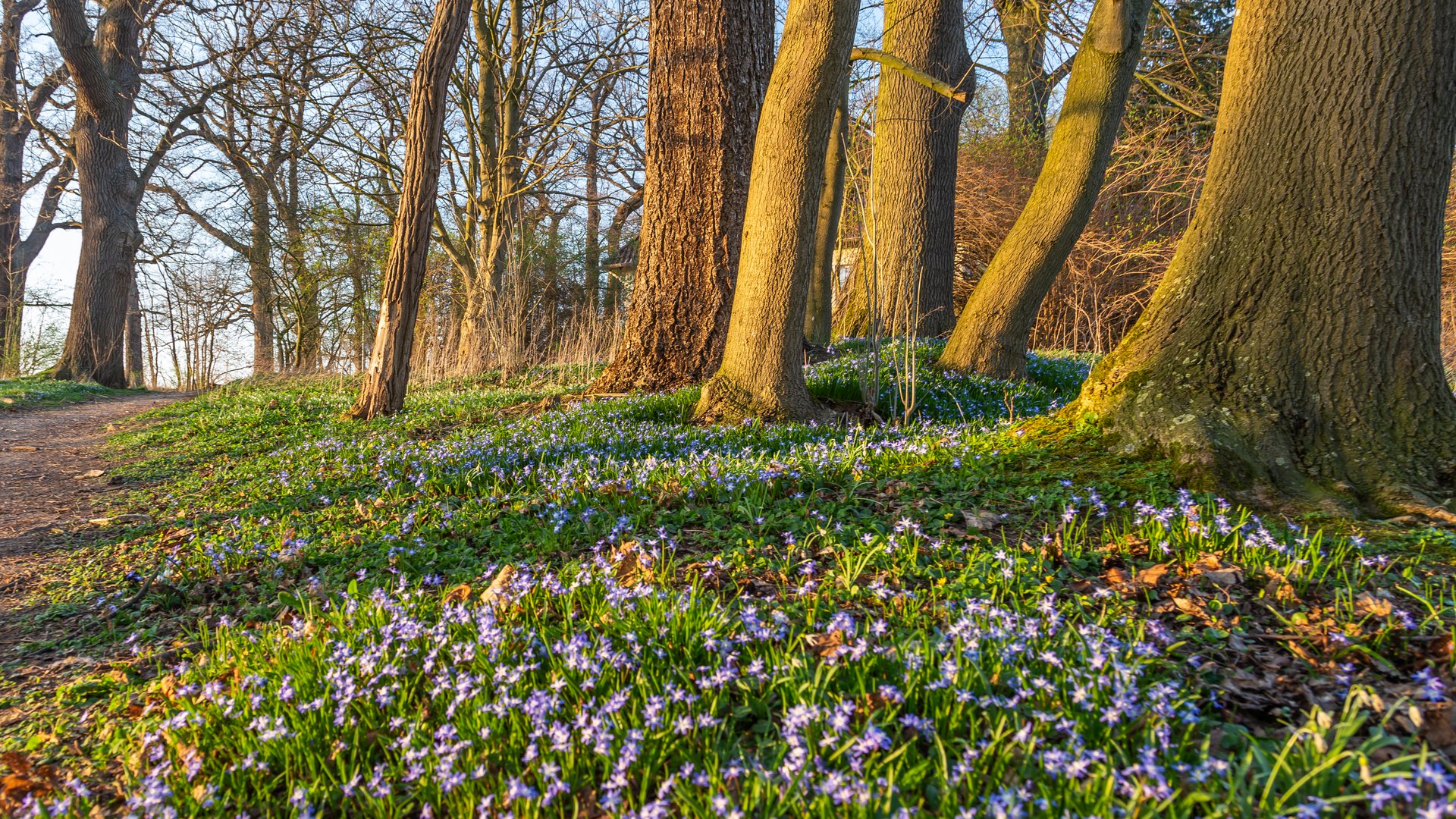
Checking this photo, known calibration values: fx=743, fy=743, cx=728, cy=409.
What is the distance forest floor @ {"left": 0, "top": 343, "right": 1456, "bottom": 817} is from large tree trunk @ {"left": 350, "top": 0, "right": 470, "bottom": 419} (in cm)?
361

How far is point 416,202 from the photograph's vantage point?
7.34 meters

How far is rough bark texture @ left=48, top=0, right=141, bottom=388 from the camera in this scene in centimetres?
1492

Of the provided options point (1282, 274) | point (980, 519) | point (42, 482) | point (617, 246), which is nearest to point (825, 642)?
point (980, 519)

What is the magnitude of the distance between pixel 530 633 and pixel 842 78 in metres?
4.74

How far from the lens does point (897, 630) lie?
7.34 ft

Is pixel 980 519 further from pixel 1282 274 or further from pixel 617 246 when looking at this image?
pixel 617 246

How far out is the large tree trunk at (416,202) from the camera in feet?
23.6

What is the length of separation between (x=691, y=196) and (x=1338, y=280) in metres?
5.46

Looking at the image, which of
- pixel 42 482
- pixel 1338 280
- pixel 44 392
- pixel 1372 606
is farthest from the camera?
pixel 44 392

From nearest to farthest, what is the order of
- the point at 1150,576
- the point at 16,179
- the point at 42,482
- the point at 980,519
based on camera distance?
the point at 1150,576, the point at 980,519, the point at 42,482, the point at 16,179

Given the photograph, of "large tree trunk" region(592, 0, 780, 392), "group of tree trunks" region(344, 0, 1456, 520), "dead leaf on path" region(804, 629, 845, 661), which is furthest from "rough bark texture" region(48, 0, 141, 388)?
"dead leaf on path" region(804, 629, 845, 661)

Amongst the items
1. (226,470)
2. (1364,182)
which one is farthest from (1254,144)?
(226,470)

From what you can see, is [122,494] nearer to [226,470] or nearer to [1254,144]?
[226,470]

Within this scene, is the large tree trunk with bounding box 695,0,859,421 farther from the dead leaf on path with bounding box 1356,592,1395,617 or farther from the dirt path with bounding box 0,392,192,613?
the dirt path with bounding box 0,392,192,613
